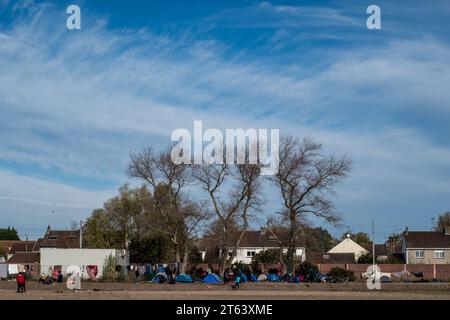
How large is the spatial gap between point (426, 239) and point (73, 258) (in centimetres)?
5637

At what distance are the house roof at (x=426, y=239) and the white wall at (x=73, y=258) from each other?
168 feet

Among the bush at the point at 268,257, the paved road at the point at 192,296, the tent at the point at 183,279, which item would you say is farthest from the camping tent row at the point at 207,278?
the bush at the point at 268,257

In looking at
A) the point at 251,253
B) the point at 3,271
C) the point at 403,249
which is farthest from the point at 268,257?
the point at 3,271

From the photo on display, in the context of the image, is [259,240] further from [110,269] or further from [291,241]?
[110,269]

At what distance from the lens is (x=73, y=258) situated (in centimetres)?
6184

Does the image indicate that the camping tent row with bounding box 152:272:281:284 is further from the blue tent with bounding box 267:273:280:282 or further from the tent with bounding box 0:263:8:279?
the tent with bounding box 0:263:8:279

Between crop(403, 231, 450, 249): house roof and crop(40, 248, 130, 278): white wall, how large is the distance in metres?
51.2

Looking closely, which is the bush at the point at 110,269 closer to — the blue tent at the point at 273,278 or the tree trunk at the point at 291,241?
the blue tent at the point at 273,278

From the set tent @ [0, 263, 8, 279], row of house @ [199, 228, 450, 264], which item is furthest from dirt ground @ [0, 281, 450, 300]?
row of house @ [199, 228, 450, 264]

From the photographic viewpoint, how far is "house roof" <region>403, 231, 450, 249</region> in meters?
96.3

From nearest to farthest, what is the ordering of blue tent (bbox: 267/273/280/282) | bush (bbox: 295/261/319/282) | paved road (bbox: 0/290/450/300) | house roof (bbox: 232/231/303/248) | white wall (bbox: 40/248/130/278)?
paved road (bbox: 0/290/450/300) → white wall (bbox: 40/248/130/278) → blue tent (bbox: 267/273/280/282) → bush (bbox: 295/261/319/282) → house roof (bbox: 232/231/303/248)

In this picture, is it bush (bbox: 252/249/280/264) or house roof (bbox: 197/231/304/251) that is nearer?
bush (bbox: 252/249/280/264)

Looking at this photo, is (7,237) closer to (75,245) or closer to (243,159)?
(75,245)
